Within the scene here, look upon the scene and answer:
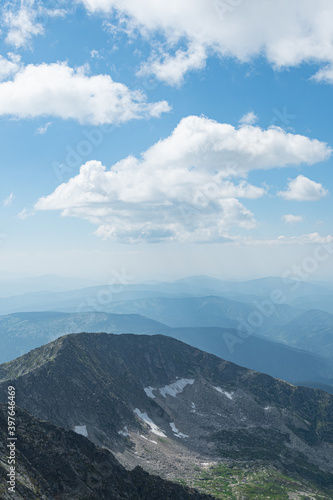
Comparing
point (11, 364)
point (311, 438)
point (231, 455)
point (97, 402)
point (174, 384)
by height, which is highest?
point (11, 364)

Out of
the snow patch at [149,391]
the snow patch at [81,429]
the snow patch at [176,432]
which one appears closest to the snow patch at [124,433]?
the snow patch at [81,429]

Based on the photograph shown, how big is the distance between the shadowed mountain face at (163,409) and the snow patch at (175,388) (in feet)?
1.94

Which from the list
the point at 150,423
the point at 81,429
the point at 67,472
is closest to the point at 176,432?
the point at 150,423

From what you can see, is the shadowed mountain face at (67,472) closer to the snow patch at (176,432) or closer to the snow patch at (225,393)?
the snow patch at (176,432)

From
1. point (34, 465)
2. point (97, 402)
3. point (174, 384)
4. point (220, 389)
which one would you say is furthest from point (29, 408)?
point (220, 389)

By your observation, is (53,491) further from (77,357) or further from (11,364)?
(11,364)

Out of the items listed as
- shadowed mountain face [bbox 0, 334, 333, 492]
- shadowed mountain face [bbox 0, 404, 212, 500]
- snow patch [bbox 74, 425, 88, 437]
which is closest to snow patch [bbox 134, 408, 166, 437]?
shadowed mountain face [bbox 0, 334, 333, 492]

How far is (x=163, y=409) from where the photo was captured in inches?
6654

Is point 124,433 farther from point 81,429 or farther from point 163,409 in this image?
point 163,409

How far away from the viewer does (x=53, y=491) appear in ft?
167

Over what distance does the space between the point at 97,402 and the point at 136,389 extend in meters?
35.1

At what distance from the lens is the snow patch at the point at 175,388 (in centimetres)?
18571

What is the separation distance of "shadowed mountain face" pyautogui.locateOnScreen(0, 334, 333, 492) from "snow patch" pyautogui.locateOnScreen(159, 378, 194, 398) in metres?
0.59

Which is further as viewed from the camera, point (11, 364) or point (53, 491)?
point (11, 364)
